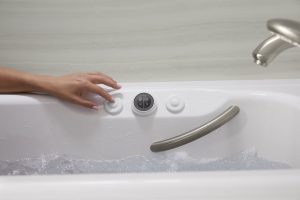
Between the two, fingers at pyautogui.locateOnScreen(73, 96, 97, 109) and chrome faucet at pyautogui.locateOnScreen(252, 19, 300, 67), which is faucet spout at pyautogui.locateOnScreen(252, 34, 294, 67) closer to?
chrome faucet at pyautogui.locateOnScreen(252, 19, 300, 67)

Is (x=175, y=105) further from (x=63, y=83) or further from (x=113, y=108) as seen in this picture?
(x=63, y=83)

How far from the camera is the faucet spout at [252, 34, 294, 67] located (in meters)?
0.50

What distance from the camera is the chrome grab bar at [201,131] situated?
1067 mm

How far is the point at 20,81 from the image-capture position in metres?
1.05

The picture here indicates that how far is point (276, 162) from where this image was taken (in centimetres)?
105

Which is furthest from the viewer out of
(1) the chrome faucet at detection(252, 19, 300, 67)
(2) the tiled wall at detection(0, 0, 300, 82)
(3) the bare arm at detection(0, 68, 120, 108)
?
(2) the tiled wall at detection(0, 0, 300, 82)

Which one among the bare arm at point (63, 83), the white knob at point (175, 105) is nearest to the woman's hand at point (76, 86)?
the bare arm at point (63, 83)

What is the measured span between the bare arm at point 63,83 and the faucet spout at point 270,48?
0.60 m

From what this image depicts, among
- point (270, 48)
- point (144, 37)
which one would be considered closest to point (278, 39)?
point (270, 48)

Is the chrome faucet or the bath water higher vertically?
the chrome faucet

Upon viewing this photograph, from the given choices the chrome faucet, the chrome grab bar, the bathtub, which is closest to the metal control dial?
the bathtub

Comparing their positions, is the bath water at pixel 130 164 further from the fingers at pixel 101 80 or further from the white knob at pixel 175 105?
the fingers at pixel 101 80

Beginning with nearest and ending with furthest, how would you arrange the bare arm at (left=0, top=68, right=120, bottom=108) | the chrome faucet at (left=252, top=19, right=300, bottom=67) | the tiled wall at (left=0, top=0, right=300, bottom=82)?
1. the chrome faucet at (left=252, top=19, right=300, bottom=67)
2. the bare arm at (left=0, top=68, right=120, bottom=108)
3. the tiled wall at (left=0, top=0, right=300, bottom=82)

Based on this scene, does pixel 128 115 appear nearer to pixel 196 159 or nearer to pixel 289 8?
pixel 196 159
